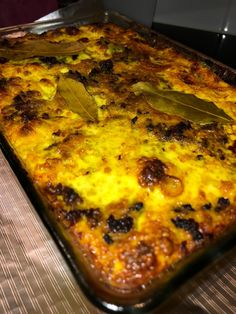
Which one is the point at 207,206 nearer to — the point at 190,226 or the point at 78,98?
the point at 190,226

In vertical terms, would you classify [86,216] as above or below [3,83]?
below

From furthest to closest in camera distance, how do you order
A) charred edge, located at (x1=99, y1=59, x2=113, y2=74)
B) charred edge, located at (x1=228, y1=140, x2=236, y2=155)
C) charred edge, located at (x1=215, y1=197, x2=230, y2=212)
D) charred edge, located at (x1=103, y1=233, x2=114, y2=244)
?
1. charred edge, located at (x1=99, y1=59, x2=113, y2=74)
2. charred edge, located at (x1=228, y1=140, x2=236, y2=155)
3. charred edge, located at (x1=215, y1=197, x2=230, y2=212)
4. charred edge, located at (x1=103, y1=233, x2=114, y2=244)

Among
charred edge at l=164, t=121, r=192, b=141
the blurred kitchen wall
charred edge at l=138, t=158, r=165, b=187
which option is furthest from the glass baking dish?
the blurred kitchen wall

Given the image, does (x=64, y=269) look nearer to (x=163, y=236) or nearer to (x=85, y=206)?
(x=85, y=206)

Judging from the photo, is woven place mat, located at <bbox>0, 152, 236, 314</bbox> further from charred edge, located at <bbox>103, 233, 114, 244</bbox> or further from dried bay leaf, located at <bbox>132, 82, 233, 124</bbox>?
dried bay leaf, located at <bbox>132, 82, 233, 124</bbox>

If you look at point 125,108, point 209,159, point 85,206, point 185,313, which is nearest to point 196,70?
point 125,108

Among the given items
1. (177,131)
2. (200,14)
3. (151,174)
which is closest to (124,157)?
(151,174)
